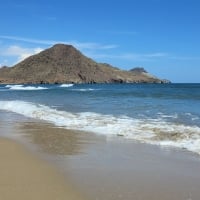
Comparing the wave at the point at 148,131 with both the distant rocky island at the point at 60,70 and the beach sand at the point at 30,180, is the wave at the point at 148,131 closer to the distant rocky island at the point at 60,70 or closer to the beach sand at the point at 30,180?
the beach sand at the point at 30,180

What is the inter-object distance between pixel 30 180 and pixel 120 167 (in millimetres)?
1835

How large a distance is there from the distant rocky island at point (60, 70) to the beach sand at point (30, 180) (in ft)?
493

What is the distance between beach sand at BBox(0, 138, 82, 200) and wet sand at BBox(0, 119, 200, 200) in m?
0.06

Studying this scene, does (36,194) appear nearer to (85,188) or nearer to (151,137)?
(85,188)

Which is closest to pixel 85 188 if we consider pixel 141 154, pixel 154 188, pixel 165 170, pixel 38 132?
pixel 154 188

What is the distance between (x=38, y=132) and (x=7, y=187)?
22.1 ft

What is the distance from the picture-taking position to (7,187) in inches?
242

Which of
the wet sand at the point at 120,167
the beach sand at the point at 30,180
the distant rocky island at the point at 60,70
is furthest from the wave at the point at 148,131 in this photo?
the distant rocky island at the point at 60,70

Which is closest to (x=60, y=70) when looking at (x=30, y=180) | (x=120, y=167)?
(x=120, y=167)

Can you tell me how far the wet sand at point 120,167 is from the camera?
609 centimetres

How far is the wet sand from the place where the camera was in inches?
240

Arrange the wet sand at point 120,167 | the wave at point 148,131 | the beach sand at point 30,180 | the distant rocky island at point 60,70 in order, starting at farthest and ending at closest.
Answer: the distant rocky island at point 60,70 → the wave at point 148,131 → the wet sand at point 120,167 → the beach sand at point 30,180

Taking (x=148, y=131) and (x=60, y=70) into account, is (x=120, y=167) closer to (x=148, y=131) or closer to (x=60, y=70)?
(x=148, y=131)

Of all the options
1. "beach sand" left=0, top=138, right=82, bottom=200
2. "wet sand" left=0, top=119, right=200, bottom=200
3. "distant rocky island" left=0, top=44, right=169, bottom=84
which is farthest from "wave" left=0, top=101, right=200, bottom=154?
"distant rocky island" left=0, top=44, right=169, bottom=84
